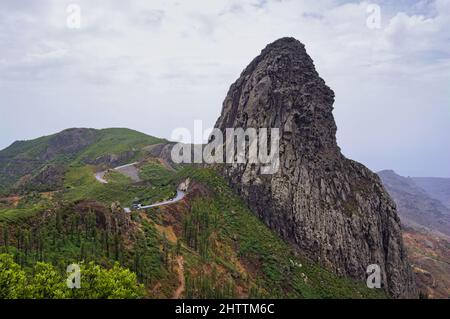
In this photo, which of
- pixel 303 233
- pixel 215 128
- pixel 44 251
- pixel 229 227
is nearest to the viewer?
pixel 44 251

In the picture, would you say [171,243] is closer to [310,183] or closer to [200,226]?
[200,226]

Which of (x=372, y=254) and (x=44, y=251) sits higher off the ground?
(x=44, y=251)

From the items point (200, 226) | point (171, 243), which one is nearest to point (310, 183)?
point (200, 226)

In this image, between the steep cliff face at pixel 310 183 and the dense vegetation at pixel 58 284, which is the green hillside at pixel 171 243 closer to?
the dense vegetation at pixel 58 284

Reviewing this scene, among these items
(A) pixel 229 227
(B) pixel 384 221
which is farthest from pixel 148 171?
(B) pixel 384 221

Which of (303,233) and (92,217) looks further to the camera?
(303,233)

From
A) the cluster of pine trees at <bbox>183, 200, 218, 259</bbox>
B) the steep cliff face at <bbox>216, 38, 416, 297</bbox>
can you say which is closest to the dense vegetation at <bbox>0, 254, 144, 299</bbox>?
the cluster of pine trees at <bbox>183, 200, 218, 259</bbox>
